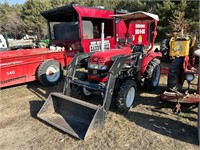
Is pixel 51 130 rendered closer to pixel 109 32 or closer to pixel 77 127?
pixel 77 127

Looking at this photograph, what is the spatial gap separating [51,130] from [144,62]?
7.98 feet

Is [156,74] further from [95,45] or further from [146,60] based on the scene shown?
[95,45]

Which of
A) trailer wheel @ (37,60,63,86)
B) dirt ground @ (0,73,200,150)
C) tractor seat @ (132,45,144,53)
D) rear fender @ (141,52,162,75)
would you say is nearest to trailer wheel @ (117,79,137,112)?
dirt ground @ (0,73,200,150)

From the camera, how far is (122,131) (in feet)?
10.4

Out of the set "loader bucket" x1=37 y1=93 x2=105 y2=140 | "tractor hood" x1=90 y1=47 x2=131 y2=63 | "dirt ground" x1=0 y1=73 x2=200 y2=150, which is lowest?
"dirt ground" x1=0 y1=73 x2=200 y2=150

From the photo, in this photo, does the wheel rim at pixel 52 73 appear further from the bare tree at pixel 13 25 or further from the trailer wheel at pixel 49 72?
the bare tree at pixel 13 25

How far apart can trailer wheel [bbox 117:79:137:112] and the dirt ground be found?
15 centimetres

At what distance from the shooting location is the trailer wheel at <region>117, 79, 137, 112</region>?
Answer: 11.6 feet

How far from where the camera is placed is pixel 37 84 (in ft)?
19.7

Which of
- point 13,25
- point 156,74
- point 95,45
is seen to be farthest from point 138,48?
point 13,25

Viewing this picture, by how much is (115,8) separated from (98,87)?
23.8 meters

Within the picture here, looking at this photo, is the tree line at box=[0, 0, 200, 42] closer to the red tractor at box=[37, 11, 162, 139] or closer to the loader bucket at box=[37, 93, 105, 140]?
the red tractor at box=[37, 11, 162, 139]

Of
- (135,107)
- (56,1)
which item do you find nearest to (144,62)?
(135,107)

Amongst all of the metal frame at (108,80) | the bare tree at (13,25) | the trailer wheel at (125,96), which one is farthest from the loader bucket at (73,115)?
the bare tree at (13,25)
